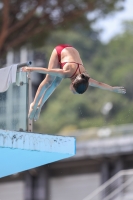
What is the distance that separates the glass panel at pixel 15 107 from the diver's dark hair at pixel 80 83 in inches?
40.8

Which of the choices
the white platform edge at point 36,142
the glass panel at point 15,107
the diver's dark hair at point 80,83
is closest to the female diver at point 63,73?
the diver's dark hair at point 80,83

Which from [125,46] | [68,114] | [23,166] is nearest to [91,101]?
[68,114]

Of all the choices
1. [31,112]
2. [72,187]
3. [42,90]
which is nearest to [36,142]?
[31,112]

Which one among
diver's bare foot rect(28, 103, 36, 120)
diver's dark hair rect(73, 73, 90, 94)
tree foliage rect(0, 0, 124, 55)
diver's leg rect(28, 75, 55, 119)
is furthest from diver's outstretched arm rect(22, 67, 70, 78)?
tree foliage rect(0, 0, 124, 55)

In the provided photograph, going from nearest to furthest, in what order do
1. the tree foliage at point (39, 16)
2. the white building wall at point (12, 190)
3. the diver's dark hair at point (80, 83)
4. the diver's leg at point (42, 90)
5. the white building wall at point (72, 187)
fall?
the diver's dark hair at point (80, 83) < the diver's leg at point (42, 90) < the tree foliage at point (39, 16) < the white building wall at point (72, 187) < the white building wall at point (12, 190)

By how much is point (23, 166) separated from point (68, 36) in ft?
189

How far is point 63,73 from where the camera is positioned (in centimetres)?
963

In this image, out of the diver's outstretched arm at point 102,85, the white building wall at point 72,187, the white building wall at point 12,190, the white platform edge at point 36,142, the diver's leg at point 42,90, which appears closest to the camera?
the white platform edge at point 36,142

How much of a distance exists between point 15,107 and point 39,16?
40.4 ft

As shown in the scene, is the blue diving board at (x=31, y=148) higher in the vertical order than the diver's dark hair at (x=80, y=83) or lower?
lower

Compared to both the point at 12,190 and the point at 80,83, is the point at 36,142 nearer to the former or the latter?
the point at 80,83

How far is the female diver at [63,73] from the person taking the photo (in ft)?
31.2

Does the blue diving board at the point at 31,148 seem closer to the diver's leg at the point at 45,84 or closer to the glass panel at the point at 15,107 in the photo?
the glass panel at the point at 15,107

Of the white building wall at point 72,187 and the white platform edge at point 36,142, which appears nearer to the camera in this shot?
the white platform edge at point 36,142
